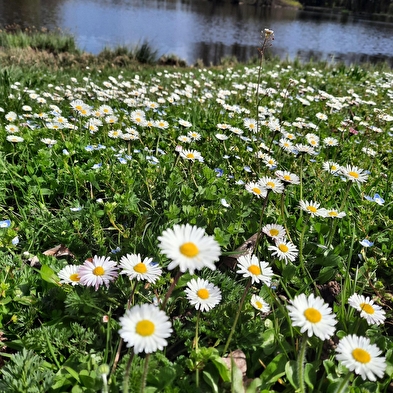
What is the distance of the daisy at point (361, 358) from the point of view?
1.00m

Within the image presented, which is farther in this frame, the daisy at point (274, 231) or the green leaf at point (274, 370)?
the daisy at point (274, 231)

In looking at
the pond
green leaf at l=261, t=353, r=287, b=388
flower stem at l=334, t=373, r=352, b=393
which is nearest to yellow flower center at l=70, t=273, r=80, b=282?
green leaf at l=261, t=353, r=287, b=388

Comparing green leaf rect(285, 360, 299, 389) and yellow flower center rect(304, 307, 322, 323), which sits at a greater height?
yellow flower center rect(304, 307, 322, 323)

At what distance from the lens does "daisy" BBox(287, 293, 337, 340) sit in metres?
1.06

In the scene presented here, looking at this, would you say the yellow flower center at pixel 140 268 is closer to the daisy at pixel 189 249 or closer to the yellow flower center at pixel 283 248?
the daisy at pixel 189 249

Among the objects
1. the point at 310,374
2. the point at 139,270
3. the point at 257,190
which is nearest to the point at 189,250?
the point at 139,270

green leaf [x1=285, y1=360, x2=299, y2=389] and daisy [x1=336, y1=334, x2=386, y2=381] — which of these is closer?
daisy [x1=336, y1=334, x2=386, y2=381]

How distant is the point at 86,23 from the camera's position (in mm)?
20516

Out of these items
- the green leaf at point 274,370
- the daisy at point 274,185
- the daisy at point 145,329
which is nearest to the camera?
the daisy at point 145,329

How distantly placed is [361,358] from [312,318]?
0.16 m

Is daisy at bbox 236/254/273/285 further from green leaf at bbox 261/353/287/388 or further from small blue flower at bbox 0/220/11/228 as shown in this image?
small blue flower at bbox 0/220/11/228

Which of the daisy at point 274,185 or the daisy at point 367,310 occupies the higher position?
the daisy at point 274,185

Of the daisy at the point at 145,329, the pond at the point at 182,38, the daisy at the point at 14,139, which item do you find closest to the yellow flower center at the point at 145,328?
the daisy at the point at 145,329

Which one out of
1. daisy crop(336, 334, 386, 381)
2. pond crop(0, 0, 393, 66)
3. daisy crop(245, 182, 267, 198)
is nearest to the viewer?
daisy crop(336, 334, 386, 381)
